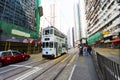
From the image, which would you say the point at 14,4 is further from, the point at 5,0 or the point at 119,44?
the point at 119,44

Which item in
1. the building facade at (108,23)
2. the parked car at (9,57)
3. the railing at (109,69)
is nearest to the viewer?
the railing at (109,69)

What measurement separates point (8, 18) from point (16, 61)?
546 inches

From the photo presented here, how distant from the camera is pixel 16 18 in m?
32.8

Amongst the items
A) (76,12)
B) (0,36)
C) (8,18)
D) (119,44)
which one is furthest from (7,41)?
(76,12)

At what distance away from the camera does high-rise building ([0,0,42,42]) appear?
26.2 m

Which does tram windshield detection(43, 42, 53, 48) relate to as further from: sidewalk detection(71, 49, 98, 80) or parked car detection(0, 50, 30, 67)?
sidewalk detection(71, 49, 98, 80)

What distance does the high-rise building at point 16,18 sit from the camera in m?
26.2

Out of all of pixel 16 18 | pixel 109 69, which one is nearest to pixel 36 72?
pixel 109 69

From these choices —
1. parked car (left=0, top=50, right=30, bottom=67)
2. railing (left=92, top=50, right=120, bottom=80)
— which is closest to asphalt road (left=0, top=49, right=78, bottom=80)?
parked car (left=0, top=50, right=30, bottom=67)

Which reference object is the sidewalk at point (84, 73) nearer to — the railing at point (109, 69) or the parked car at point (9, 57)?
the railing at point (109, 69)

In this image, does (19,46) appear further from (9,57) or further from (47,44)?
(9,57)

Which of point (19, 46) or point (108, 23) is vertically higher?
point (108, 23)

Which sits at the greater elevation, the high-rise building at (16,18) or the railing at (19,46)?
the high-rise building at (16,18)

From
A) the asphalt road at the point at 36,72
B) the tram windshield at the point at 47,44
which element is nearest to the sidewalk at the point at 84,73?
the asphalt road at the point at 36,72
